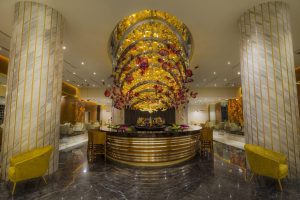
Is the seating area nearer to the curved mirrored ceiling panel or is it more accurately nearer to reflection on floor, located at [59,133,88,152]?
reflection on floor, located at [59,133,88,152]

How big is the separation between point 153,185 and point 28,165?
8.10ft

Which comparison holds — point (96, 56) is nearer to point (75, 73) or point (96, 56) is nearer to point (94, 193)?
point (75, 73)

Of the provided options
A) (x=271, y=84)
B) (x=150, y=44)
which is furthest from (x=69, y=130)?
(x=271, y=84)

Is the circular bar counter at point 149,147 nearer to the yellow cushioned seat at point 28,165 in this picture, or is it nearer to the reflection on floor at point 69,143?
the yellow cushioned seat at point 28,165

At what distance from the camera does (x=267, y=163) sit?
3.29 meters

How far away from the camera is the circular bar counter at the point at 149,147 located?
503cm

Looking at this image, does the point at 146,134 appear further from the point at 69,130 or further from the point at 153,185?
the point at 69,130

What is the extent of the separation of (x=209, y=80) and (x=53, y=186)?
11.2 metres

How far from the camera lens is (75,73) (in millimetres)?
10445

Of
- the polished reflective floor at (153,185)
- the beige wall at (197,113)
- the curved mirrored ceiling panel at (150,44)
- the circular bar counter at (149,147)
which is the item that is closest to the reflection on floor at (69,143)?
the curved mirrored ceiling panel at (150,44)

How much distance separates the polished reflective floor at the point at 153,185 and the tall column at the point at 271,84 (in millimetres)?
867

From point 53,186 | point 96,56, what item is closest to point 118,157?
point 53,186

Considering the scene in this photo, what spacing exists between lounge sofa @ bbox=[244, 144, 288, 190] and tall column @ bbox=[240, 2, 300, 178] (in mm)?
409

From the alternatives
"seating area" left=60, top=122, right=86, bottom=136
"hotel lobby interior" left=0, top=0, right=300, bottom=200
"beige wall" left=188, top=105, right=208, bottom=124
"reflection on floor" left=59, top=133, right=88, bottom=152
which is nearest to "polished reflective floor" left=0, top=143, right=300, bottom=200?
"hotel lobby interior" left=0, top=0, right=300, bottom=200
